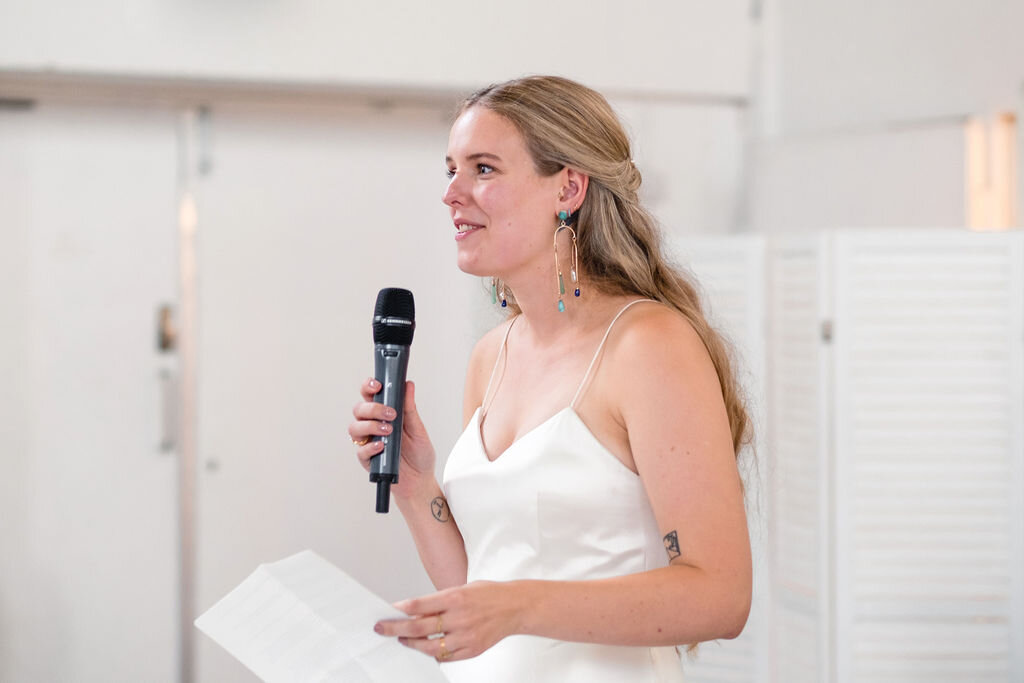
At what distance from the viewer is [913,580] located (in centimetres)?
296

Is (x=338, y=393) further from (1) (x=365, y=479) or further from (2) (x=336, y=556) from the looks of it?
(2) (x=336, y=556)

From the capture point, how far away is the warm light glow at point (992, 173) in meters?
3.26

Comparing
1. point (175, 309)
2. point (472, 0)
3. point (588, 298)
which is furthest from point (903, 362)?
point (175, 309)

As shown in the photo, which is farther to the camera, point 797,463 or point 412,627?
point 797,463

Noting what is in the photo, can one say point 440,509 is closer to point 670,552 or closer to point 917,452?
point 670,552

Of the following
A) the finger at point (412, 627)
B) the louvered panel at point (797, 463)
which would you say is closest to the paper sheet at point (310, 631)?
the finger at point (412, 627)

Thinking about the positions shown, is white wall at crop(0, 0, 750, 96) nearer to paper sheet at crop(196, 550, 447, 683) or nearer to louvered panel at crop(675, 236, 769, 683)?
louvered panel at crop(675, 236, 769, 683)

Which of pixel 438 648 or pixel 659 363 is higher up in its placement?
pixel 659 363

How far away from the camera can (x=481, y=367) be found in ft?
6.13

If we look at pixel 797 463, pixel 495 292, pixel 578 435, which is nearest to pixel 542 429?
pixel 578 435

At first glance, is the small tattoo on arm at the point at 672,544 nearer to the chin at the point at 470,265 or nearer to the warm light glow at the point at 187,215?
the chin at the point at 470,265

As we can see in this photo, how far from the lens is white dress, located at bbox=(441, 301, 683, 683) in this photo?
4.85 ft

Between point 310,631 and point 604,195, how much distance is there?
762mm

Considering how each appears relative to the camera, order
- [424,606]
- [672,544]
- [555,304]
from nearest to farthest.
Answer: [424,606] → [672,544] → [555,304]
